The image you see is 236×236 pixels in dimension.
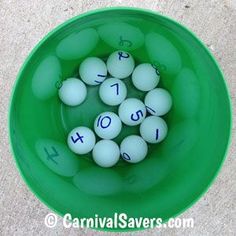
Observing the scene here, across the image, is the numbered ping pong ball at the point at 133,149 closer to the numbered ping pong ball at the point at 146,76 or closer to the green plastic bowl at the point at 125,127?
the green plastic bowl at the point at 125,127

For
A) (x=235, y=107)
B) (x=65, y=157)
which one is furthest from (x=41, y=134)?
(x=235, y=107)

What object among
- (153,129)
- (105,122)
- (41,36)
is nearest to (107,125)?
(105,122)

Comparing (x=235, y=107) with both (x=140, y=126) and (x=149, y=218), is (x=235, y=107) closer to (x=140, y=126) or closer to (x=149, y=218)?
(x=140, y=126)

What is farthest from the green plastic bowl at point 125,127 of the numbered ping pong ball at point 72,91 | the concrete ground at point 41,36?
the concrete ground at point 41,36

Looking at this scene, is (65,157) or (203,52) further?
(65,157)

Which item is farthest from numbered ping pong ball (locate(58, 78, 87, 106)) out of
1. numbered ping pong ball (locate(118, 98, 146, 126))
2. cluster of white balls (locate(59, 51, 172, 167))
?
numbered ping pong ball (locate(118, 98, 146, 126))

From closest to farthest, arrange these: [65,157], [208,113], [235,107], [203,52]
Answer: [203,52], [208,113], [65,157], [235,107]
